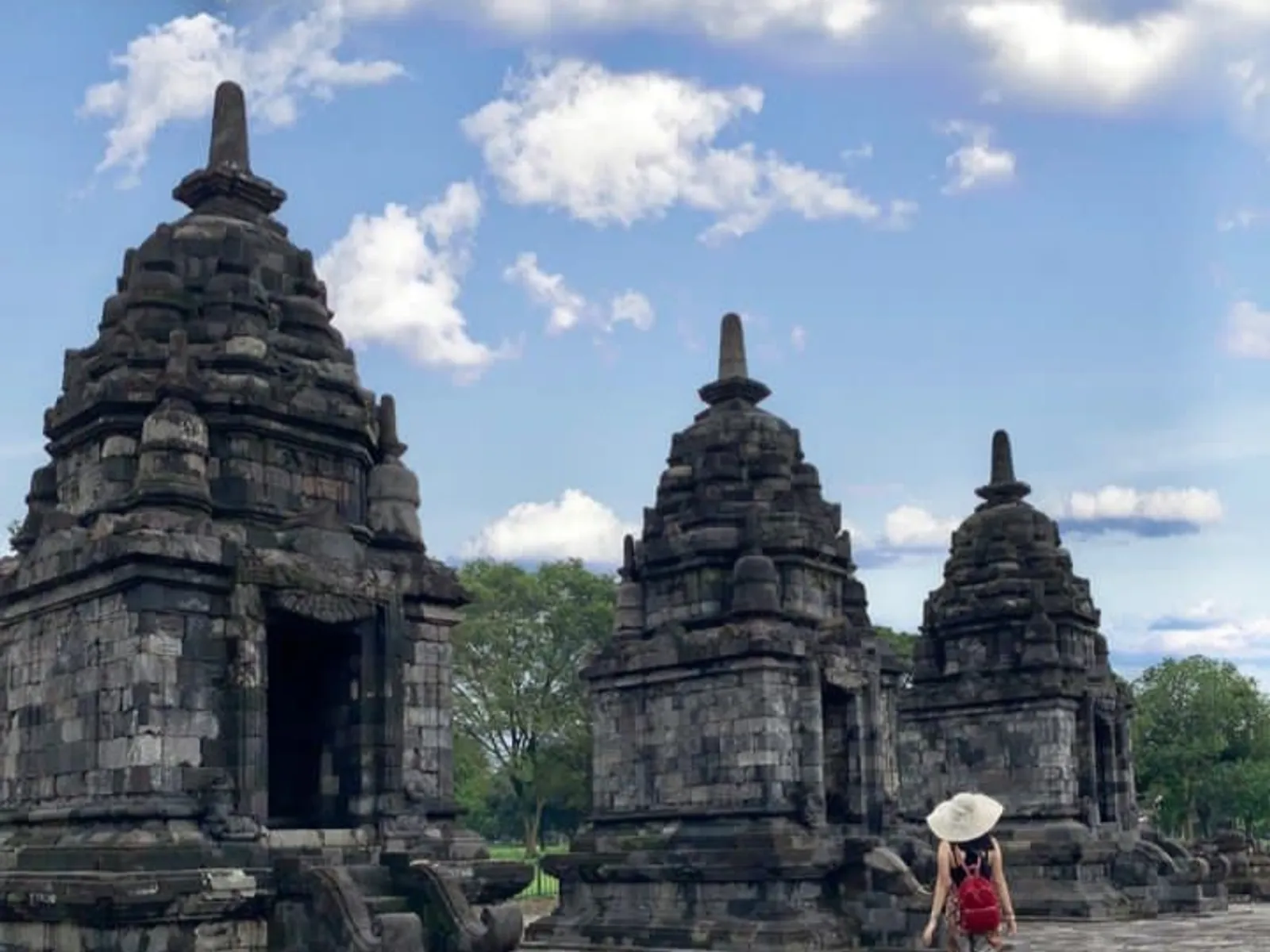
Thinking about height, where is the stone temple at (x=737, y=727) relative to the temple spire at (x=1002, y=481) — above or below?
below

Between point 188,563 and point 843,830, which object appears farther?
point 843,830

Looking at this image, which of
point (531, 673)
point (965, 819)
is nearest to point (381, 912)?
point (965, 819)

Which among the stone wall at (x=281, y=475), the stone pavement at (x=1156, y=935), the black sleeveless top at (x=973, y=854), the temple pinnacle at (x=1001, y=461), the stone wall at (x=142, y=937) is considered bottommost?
the stone pavement at (x=1156, y=935)

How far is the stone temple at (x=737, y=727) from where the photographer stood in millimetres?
24688

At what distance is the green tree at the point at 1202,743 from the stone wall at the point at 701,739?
4082cm

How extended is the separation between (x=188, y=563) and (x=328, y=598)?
183 cm

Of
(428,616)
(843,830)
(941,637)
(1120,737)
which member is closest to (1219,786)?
(1120,737)

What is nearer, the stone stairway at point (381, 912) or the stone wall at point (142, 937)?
the stone wall at point (142, 937)

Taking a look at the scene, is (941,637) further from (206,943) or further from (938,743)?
(206,943)

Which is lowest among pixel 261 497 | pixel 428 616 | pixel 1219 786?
pixel 1219 786

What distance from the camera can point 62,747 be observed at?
16562mm

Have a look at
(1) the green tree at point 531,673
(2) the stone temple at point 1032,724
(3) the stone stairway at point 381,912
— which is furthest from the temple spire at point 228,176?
(1) the green tree at point 531,673

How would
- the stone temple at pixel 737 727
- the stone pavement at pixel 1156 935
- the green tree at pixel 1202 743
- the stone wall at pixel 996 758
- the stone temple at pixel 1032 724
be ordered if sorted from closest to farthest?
the stone temple at pixel 737 727 → the stone pavement at pixel 1156 935 → the stone temple at pixel 1032 724 → the stone wall at pixel 996 758 → the green tree at pixel 1202 743

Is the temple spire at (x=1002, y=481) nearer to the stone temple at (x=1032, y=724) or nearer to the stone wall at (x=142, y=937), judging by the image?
the stone temple at (x=1032, y=724)
